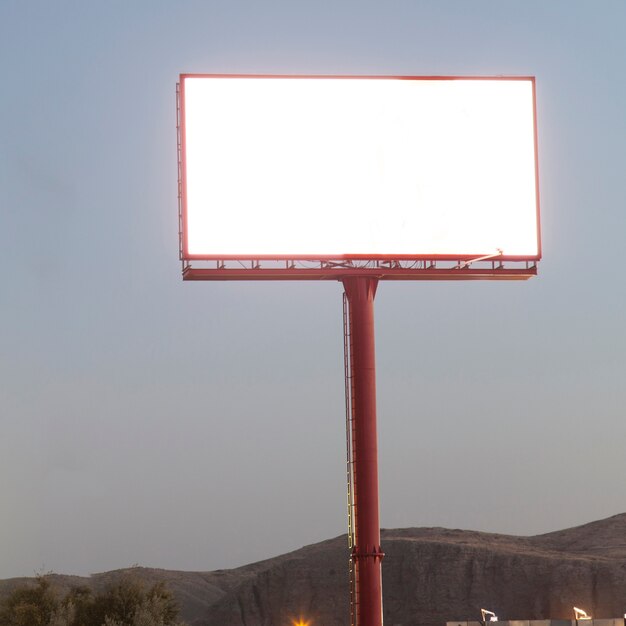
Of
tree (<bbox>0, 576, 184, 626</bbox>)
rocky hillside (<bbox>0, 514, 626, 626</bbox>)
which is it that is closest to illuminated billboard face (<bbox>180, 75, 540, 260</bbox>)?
tree (<bbox>0, 576, 184, 626</bbox>)

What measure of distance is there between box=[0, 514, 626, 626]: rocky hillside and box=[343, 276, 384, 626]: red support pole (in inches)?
3330

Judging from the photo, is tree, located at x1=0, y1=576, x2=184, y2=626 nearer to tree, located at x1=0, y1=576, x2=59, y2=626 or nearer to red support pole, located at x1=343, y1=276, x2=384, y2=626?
tree, located at x1=0, y1=576, x2=59, y2=626

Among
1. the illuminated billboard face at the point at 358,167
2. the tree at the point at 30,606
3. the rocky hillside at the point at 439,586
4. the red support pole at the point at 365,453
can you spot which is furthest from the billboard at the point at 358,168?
the rocky hillside at the point at 439,586

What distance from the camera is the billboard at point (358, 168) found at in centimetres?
3691

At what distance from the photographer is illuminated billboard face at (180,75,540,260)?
3691cm

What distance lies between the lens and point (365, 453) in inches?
1453

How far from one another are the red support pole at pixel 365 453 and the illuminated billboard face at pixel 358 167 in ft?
5.10

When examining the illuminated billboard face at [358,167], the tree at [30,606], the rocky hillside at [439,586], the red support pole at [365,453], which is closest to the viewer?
the red support pole at [365,453]

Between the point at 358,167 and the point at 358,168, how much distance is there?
43 millimetres

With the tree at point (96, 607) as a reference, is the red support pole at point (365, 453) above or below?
above

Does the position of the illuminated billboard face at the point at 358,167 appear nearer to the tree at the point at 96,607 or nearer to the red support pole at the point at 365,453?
the red support pole at the point at 365,453

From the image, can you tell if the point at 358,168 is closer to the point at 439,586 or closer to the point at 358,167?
the point at 358,167

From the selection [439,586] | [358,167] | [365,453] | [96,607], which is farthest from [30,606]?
[439,586]

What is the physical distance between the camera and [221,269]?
36688 millimetres
